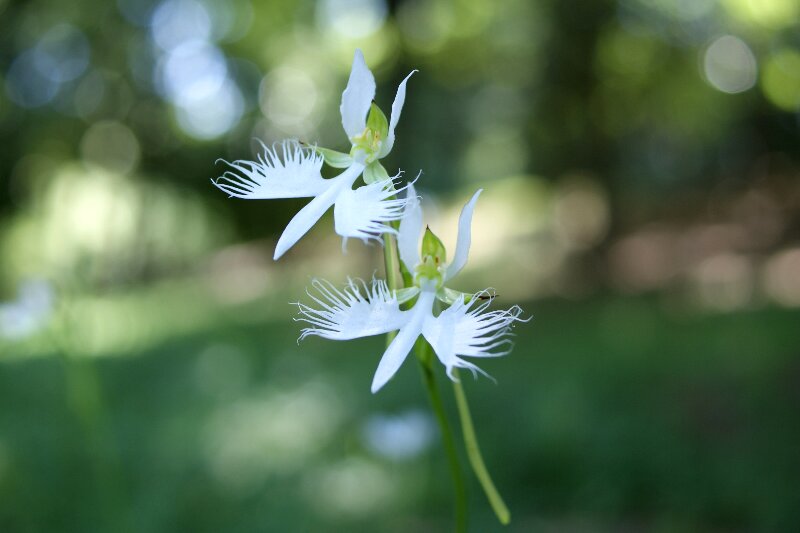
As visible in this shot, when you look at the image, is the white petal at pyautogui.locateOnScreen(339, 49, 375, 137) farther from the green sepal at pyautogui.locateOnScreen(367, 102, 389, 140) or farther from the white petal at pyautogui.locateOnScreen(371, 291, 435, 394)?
the white petal at pyautogui.locateOnScreen(371, 291, 435, 394)

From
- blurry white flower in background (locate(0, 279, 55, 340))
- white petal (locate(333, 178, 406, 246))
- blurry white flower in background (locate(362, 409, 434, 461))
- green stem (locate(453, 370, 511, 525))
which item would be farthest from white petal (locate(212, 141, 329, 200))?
blurry white flower in background (locate(362, 409, 434, 461))

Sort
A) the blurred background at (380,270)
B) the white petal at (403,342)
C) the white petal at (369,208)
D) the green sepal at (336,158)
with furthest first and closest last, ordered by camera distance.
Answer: the blurred background at (380,270), the green sepal at (336,158), the white petal at (369,208), the white petal at (403,342)

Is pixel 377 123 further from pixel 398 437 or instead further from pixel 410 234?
pixel 398 437

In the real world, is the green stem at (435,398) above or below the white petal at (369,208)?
below

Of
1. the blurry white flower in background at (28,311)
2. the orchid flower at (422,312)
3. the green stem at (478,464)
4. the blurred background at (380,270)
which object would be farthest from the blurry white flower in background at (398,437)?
the orchid flower at (422,312)

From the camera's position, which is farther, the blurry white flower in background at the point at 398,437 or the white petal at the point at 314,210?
the blurry white flower in background at the point at 398,437

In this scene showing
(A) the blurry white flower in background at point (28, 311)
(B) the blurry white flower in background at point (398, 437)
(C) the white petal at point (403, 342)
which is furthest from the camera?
(B) the blurry white flower in background at point (398, 437)

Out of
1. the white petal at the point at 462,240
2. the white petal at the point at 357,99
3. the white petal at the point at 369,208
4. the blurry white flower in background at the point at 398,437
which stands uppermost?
the white petal at the point at 357,99

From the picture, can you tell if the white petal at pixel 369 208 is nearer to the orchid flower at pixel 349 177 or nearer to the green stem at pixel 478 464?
the orchid flower at pixel 349 177
